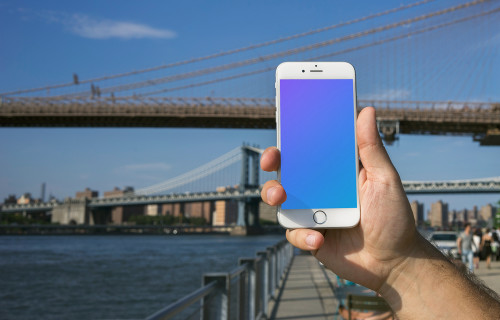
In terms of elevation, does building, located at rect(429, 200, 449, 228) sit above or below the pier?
above

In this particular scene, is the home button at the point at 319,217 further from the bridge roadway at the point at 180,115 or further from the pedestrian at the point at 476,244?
the bridge roadway at the point at 180,115

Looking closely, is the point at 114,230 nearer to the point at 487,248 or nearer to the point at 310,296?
the point at 487,248

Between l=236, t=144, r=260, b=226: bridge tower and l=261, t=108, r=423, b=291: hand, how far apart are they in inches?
1971

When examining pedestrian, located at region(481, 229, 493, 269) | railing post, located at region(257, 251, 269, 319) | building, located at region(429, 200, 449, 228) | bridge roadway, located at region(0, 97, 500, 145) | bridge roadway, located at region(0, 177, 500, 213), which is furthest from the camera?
building, located at region(429, 200, 449, 228)

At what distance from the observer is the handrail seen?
1713mm

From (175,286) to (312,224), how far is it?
A: 634 inches

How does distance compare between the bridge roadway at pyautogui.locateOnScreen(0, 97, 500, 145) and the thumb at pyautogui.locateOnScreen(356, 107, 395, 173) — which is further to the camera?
the bridge roadway at pyautogui.locateOnScreen(0, 97, 500, 145)

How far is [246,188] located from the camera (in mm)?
55938

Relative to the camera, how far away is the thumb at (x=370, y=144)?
1.15m

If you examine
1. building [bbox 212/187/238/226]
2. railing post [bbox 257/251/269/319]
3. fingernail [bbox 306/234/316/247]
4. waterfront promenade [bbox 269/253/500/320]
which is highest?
building [bbox 212/187/238/226]

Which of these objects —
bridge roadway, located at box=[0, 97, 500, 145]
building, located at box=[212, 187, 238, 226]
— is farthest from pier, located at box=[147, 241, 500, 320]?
building, located at box=[212, 187, 238, 226]

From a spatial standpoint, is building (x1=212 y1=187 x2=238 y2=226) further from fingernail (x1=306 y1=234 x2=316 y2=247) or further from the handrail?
fingernail (x1=306 y1=234 x2=316 y2=247)

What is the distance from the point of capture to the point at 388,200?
1182 millimetres

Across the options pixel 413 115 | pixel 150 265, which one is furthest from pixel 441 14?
pixel 150 265
